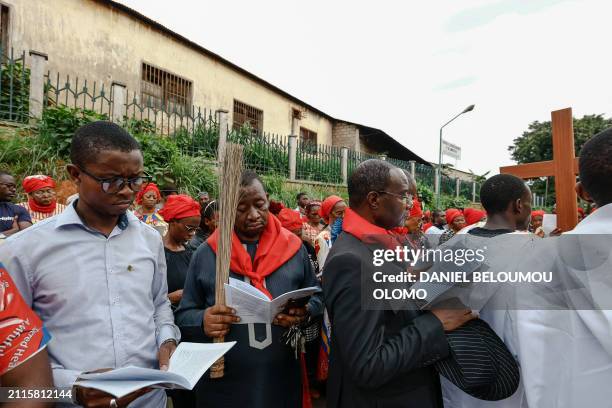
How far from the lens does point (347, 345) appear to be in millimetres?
1467

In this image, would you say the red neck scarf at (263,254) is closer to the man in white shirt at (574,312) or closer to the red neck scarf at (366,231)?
the red neck scarf at (366,231)

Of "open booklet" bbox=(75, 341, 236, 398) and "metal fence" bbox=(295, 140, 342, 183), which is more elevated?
"metal fence" bbox=(295, 140, 342, 183)

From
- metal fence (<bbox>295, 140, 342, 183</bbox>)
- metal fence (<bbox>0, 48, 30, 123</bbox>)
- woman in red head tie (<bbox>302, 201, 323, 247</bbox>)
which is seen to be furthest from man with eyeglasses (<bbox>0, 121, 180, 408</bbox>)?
metal fence (<bbox>295, 140, 342, 183</bbox>)

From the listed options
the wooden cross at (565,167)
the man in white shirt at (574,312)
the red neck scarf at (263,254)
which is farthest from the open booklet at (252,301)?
the wooden cross at (565,167)

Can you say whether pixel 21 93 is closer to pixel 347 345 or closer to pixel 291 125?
pixel 347 345

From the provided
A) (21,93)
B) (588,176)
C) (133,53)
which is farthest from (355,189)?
(133,53)

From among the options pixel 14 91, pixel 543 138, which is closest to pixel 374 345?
pixel 14 91

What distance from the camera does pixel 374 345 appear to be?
4.74ft

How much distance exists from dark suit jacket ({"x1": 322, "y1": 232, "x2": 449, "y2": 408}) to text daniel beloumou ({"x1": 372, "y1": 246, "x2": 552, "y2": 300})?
6cm

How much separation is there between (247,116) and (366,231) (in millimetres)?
14684

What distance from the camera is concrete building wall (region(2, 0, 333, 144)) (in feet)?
29.2

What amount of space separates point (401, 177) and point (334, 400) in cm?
99

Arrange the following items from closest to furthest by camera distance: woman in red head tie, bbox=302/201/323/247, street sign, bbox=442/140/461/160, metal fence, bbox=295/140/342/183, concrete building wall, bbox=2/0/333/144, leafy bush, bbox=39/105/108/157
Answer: woman in red head tie, bbox=302/201/323/247 → leafy bush, bbox=39/105/108/157 → concrete building wall, bbox=2/0/333/144 → metal fence, bbox=295/140/342/183 → street sign, bbox=442/140/461/160

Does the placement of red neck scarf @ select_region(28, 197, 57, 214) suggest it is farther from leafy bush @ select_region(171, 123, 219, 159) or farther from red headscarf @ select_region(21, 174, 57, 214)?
leafy bush @ select_region(171, 123, 219, 159)
